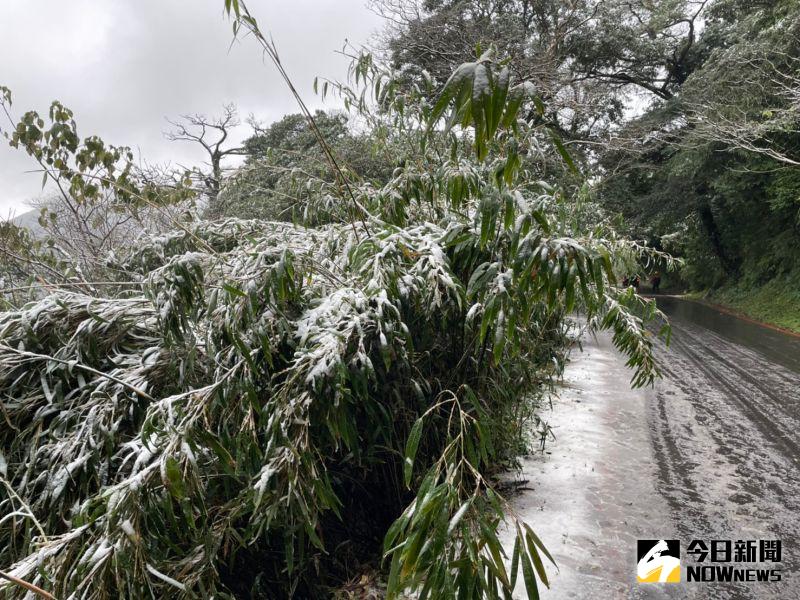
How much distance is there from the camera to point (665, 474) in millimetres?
3303

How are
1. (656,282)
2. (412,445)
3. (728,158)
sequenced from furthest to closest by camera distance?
(656,282) → (728,158) → (412,445)

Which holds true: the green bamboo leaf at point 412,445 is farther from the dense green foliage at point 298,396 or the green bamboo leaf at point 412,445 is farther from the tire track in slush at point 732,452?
the tire track in slush at point 732,452

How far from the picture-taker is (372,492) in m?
2.33

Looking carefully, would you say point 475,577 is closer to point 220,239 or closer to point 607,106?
point 220,239

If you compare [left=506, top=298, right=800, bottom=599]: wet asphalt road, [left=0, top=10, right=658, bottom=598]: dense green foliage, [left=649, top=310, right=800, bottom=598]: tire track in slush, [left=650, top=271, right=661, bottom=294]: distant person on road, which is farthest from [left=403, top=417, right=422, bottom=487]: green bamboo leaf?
[left=650, top=271, right=661, bottom=294]: distant person on road

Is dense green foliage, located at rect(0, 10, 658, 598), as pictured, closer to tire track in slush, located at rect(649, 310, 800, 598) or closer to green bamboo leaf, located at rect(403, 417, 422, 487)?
green bamboo leaf, located at rect(403, 417, 422, 487)

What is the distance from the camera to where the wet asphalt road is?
233 centimetres

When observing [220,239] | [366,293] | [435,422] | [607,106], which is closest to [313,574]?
[435,422]

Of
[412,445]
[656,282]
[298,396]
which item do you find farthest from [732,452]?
[656,282]

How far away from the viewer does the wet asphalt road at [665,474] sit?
2.33 metres

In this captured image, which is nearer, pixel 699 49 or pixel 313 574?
pixel 313 574

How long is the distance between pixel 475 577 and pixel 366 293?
969 mm

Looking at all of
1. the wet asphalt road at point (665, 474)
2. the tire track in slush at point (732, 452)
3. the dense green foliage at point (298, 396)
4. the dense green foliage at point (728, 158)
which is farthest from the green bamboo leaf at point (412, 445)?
the dense green foliage at point (728, 158)

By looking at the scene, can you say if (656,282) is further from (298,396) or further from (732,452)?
(298,396)
